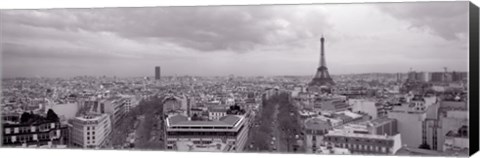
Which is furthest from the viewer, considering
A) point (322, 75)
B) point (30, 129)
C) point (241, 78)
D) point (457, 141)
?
point (30, 129)

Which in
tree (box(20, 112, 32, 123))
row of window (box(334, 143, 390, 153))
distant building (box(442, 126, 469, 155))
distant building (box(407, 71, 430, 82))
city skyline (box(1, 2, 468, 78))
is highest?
city skyline (box(1, 2, 468, 78))

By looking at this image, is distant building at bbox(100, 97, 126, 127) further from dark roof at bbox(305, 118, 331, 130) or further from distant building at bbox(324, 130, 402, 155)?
distant building at bbox(324, 130, 402, 155)

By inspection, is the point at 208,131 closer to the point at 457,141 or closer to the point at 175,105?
the point at 175,105

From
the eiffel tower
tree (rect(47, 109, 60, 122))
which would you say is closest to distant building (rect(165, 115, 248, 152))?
the eiffel tower

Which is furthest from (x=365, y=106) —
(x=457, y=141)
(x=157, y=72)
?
(x=157, y=72)

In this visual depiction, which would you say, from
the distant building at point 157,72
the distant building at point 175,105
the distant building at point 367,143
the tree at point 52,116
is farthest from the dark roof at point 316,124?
the tree at point 52,116

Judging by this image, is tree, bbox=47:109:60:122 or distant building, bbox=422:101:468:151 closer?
distant building, bbox=422:101:468:151
